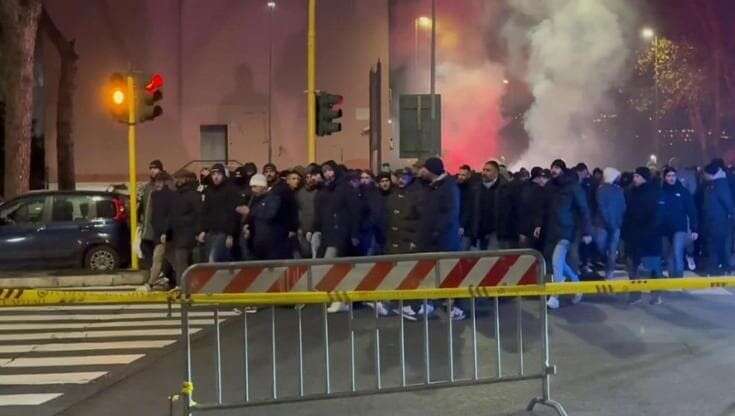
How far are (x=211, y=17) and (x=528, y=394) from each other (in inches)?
1347

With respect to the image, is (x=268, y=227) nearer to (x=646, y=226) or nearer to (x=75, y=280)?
(x=646, y=226)

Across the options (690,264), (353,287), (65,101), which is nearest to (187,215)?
(353,287)

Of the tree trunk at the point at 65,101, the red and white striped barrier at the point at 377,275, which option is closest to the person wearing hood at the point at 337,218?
the red and white striped barrier at the point at 377,275

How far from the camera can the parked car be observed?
15.3m

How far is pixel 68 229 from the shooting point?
15406 mm

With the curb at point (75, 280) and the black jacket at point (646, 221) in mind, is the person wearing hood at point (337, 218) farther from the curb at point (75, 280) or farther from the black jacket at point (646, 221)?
the curb at point (75, 280)

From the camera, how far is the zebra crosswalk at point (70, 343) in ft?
25.3

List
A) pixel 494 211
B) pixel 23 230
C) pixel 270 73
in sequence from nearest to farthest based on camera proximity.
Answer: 1. pixel 494 211
2. pixel 23 230
3. pixel 270 73

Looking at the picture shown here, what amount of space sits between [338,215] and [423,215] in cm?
Answer: 148

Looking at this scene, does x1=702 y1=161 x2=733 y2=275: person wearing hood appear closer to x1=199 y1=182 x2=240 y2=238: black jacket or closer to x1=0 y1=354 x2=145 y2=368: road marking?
x1=199 y1=182 x2=240 y2=238: black jacket

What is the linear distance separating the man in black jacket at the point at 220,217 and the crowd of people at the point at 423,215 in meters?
0.01

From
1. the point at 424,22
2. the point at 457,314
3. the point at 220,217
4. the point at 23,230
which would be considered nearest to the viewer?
the point at 457,314

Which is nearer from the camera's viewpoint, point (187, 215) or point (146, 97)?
point (187, 215)

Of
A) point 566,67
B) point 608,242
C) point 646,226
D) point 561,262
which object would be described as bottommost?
point 561,262
